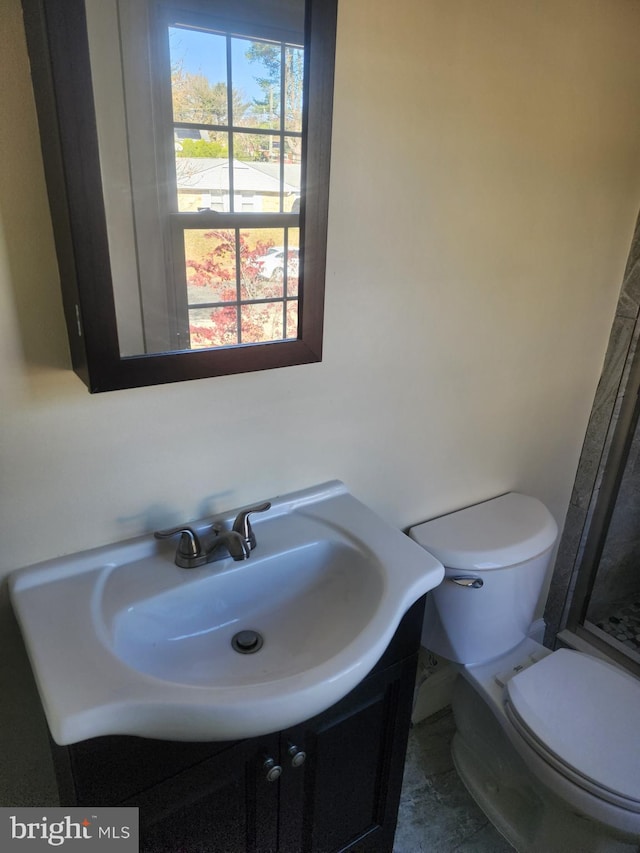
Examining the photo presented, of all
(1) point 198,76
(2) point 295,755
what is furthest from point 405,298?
(2) point 295,755

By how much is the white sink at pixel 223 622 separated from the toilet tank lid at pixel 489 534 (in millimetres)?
319

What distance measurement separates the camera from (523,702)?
139 centimetres

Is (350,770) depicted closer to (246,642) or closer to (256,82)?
(246,642)

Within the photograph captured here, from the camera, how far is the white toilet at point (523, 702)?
4.19 feet

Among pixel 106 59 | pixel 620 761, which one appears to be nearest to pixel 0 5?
pixel 106 59

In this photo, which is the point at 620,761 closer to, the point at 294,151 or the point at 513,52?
the point at 294,151

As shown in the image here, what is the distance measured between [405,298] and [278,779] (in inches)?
39.1

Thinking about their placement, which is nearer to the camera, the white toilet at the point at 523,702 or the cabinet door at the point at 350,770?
the cabinet door at the point at 350,770

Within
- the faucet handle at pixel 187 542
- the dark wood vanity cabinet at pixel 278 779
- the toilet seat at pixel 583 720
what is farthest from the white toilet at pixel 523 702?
the faucet handle at pixel 187 542

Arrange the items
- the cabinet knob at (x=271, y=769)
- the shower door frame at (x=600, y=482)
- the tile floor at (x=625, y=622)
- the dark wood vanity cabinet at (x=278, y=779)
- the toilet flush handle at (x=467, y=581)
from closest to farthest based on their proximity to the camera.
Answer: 1. the dark wood vanity cabinet at (x=278, y=779)
2. the cabinet knob at (x=271, y=769)
3. the toilet flush handle at (x=467, y=581)
4. the shower door frame at (x=600, y=482)
5. the tile floor at (x=625, y=622)

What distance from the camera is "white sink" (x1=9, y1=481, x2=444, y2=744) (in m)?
0.80

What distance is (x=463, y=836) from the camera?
1558 millimetres

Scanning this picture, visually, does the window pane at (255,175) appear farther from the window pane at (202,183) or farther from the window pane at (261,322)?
the window pane at (261,322)

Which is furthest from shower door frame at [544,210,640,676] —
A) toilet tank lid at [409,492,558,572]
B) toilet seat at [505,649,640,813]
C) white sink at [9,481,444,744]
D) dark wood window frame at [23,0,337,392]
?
dark wood window frame at [23,0,337,392]
